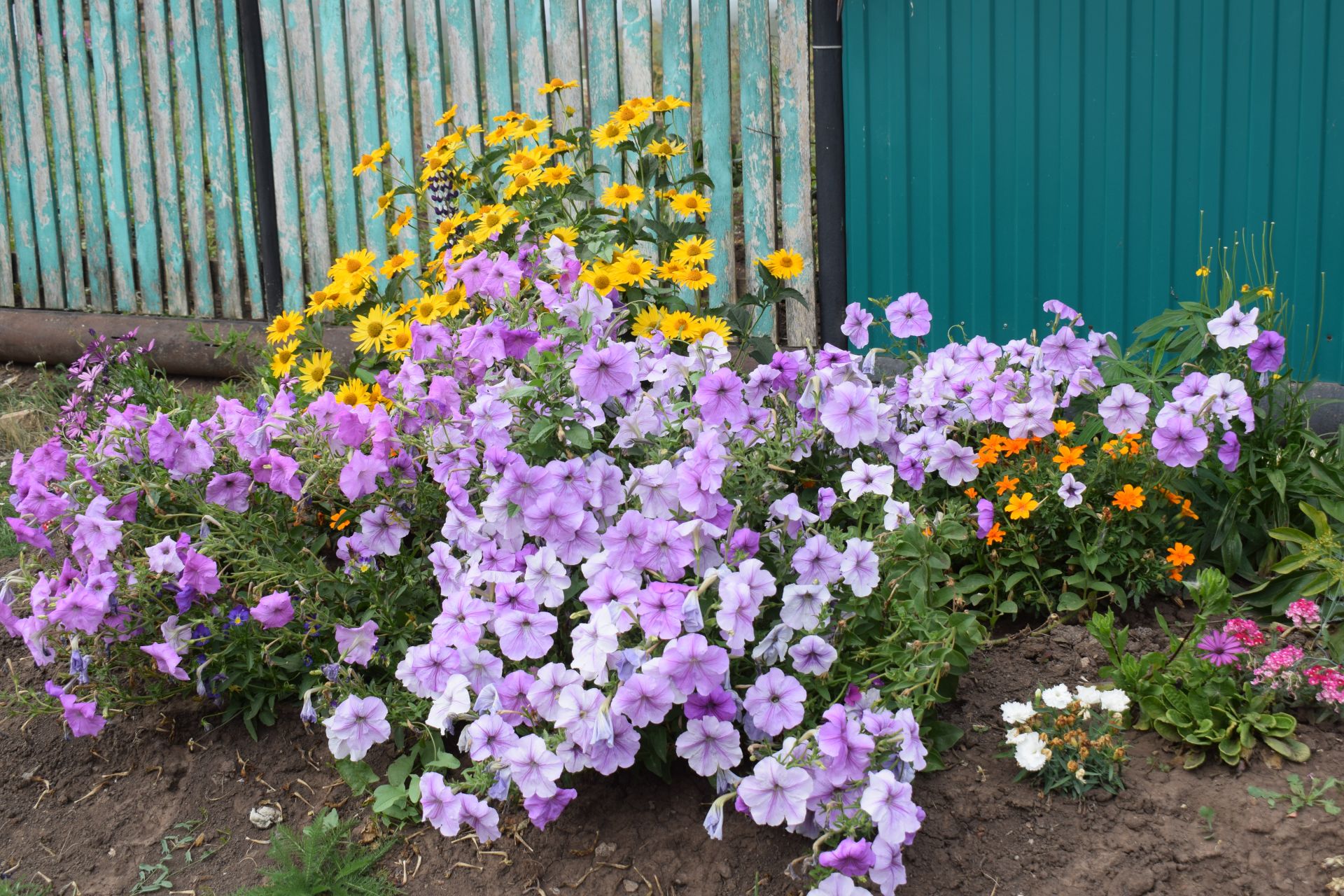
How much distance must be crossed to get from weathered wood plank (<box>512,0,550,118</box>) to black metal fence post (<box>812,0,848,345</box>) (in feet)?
3.60

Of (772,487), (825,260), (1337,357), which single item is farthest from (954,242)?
(772,487)

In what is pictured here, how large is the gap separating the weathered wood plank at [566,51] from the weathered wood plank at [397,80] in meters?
0.62

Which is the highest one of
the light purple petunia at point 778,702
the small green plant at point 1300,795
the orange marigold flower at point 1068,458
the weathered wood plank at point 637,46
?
the weathered wood plank at point 637,46

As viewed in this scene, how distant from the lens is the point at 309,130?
529 centimetres

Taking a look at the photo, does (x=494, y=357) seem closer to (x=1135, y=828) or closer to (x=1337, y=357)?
(x=1135, y=828)

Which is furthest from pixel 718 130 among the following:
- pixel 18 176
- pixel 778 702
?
pixel 18 176

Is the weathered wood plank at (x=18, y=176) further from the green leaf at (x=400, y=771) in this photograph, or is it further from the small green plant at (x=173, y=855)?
the green leaf at (x=400, y=771)

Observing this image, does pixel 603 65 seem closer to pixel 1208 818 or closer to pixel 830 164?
pixel 830 164

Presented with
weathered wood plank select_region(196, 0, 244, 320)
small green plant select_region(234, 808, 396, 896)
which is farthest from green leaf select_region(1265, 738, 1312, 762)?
weathered wood plank select_region(196, 0, 244, 320)

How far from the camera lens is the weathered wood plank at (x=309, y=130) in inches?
205

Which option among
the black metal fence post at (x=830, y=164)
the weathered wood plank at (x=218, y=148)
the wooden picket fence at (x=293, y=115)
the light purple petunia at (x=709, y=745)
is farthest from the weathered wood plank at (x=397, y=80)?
the light purple petunia at (x=709, y=745)

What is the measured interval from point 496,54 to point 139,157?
2.07 metres

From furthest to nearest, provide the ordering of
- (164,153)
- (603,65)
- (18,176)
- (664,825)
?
(18,176) → (164,153) → (603,65) → (664,825)

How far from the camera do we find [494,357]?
2.57 meters
